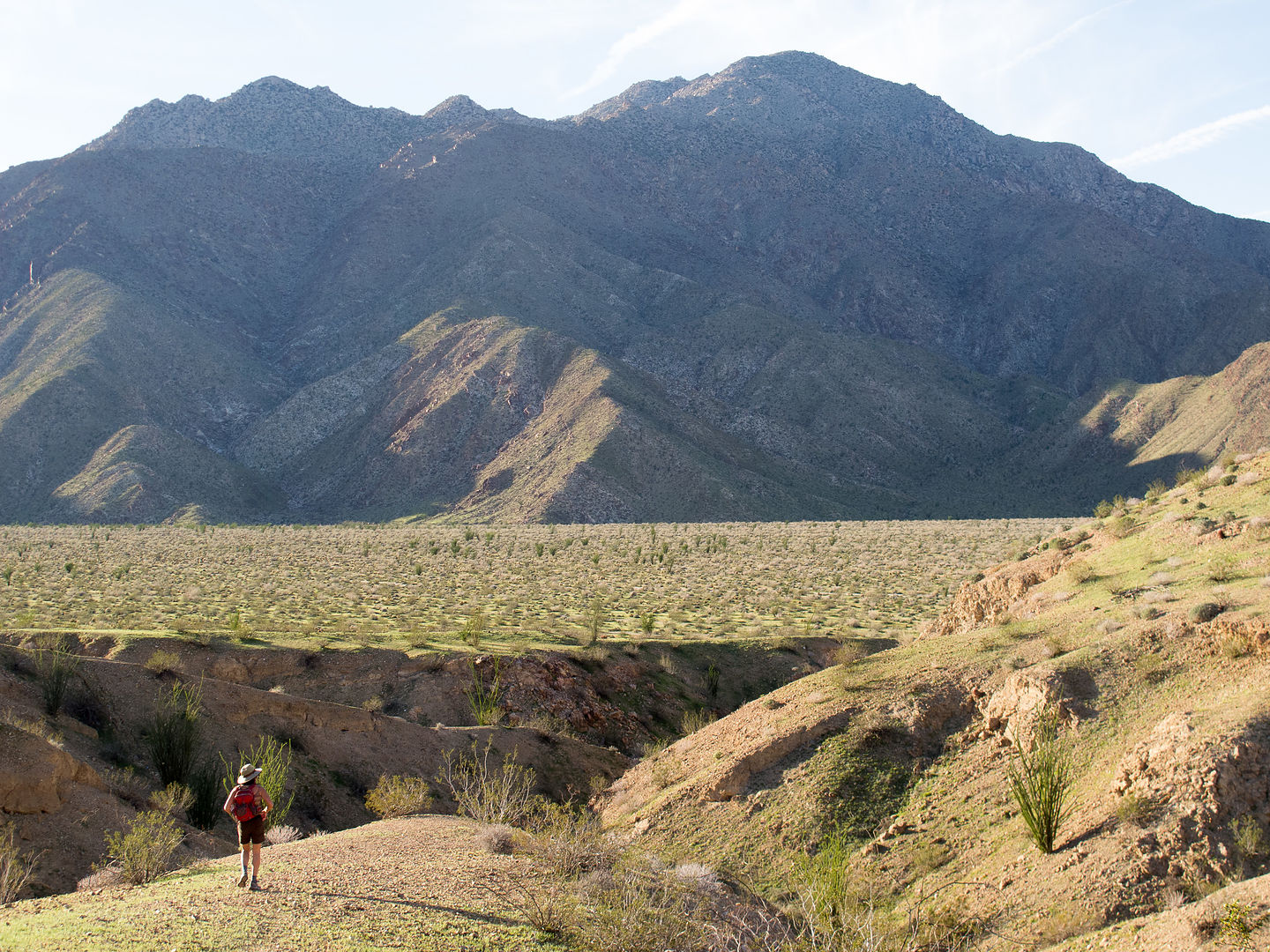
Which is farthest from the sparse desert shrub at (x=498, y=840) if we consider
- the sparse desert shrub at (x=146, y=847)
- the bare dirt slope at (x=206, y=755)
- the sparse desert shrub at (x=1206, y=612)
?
the sparse desert shrub at (x=1206, y=612)

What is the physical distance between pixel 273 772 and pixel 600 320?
102 meters

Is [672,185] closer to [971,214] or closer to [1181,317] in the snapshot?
[971,214]

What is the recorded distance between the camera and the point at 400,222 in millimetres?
131500

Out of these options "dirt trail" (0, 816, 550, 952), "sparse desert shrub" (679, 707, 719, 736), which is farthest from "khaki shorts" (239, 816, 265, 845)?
"sparse desert shrub" (679, 707, 719, 736)

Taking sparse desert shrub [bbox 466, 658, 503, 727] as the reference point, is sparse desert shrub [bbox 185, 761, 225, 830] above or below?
below

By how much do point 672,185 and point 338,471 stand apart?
266ft

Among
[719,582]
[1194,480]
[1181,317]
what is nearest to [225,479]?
[719,582]

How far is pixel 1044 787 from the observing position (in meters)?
8.78

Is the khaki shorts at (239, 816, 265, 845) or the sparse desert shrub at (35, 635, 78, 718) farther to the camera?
the sparse desert shrub at (35, 635, 78, 718)

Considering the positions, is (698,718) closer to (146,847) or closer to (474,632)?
(474,632)

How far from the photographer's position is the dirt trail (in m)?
7.59

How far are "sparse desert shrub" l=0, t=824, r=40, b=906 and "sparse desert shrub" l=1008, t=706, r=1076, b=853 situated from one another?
9466mm

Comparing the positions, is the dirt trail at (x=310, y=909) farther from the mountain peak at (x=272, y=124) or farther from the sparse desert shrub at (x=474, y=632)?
the mountain peak at (x=272, y=124)

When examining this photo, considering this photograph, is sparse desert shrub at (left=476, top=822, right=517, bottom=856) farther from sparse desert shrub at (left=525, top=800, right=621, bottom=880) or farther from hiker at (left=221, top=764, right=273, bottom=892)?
hiker at (left=221, top=764, right=273, bottom=892)
